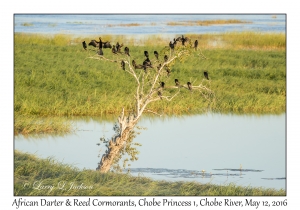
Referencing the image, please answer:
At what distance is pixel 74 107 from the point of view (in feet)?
47.4

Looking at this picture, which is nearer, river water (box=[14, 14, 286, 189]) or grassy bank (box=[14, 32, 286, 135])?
river water (box=[14, 14, 286, 189])

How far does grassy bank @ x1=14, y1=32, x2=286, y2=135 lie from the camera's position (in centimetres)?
1453

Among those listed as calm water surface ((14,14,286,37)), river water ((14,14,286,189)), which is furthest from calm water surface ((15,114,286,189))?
calm water surface ((14,14,286,37))

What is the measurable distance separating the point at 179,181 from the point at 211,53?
14.9 m

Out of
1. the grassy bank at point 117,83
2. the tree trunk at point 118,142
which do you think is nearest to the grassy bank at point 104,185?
the tree trunk at point 118,142

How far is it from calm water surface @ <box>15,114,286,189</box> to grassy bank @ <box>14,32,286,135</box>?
746mm

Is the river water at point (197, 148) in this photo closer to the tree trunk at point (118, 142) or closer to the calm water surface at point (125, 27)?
the tree trunk at point (118, 142)

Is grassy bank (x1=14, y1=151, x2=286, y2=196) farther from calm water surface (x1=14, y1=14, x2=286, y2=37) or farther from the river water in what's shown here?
calm water surface (x1=14, y1=14, x2=286, y2=37)

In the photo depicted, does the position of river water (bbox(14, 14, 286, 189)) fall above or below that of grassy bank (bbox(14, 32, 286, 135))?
below

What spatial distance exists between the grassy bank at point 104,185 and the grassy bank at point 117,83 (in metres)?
2.75

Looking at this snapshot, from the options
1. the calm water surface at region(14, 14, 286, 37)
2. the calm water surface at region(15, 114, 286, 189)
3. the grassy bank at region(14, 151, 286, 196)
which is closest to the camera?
the grassy bank at region(14, 151, 286, 196)

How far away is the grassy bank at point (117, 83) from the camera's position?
14.5 m
